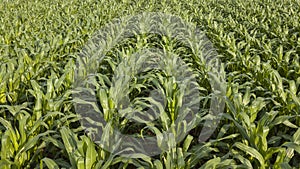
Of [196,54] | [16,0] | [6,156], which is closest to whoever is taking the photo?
[6,156]

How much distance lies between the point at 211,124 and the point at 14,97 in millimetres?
1991

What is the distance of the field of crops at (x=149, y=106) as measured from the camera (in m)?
2.16

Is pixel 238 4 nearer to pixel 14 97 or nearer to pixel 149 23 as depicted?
pixel 149 23

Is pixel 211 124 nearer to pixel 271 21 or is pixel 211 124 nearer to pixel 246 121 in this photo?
pixel 246 121

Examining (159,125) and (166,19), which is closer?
(159,125)

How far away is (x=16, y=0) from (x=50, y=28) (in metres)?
5.92

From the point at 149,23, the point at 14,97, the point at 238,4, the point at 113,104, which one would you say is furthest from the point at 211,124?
the point at 238,4

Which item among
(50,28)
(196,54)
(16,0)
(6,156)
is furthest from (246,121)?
(16,0)

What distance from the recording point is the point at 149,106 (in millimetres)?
2787

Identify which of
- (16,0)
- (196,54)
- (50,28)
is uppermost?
(16,0)

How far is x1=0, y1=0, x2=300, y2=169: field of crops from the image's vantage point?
7.08 ft

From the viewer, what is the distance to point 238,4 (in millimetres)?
8945

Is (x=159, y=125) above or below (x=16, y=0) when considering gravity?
below

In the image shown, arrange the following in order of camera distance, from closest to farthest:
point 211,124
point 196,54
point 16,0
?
point 211,124
point 196,54
point 16,0
